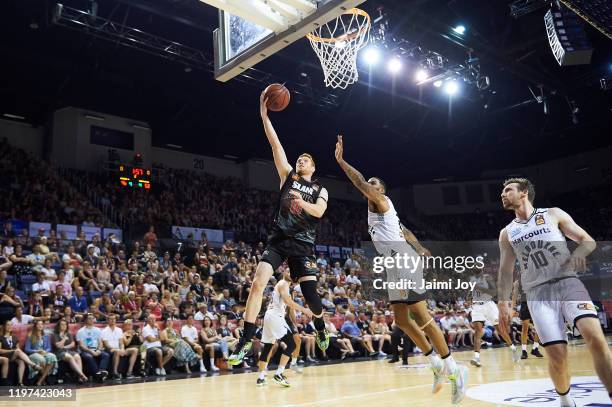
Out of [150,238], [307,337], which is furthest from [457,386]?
[150,238]

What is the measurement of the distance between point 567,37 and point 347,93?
A: 7338 mm

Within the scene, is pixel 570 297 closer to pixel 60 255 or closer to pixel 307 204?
pixel 307 204

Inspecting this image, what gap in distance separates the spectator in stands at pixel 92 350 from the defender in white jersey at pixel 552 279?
736 centimetres

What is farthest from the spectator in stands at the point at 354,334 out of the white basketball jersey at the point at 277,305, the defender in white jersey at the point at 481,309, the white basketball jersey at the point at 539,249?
the white basketball jersey at the point at 539,249

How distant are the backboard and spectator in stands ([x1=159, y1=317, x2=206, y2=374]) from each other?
619 cm

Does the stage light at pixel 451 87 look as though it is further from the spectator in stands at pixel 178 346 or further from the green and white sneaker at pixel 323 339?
the green and white sneaker at pixel 323 339

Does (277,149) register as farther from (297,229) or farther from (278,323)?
(278,323)

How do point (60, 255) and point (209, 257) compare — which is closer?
point (60, 255)

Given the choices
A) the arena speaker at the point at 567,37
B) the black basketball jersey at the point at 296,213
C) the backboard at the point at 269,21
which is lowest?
the black basketball jersey at the point at 296,213

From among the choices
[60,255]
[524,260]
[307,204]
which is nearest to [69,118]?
[60,255]

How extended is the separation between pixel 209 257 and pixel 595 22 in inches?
412

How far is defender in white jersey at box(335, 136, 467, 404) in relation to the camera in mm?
4832

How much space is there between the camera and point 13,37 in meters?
13.5

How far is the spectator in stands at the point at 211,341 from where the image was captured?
10617 millimetres
